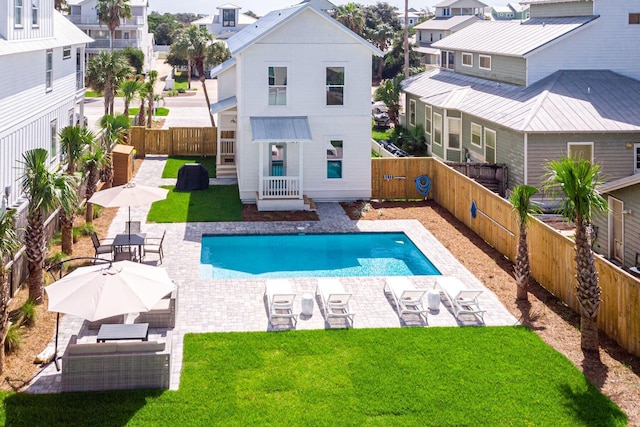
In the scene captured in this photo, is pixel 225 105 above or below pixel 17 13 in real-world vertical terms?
below

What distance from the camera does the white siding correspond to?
32.4m

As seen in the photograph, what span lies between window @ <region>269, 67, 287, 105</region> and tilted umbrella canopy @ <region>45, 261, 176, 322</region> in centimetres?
1731

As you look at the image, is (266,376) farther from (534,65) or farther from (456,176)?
(534,65)

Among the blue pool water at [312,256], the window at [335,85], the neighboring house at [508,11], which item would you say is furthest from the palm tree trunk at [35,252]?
the neighboring house at [508,11]

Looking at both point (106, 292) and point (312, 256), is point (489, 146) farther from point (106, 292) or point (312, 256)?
point (106, 292)

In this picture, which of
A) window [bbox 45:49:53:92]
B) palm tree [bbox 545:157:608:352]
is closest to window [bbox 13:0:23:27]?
window [bbox 45:49:53:92]

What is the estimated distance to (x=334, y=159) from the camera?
3003 centimetres

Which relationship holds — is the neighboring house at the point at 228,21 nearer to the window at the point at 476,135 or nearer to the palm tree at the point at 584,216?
the window at the point at 476,135

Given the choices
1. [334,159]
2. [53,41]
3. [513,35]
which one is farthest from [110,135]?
[513,35]

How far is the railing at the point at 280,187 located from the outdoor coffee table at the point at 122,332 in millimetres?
14957

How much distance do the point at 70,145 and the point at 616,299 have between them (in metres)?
15.8

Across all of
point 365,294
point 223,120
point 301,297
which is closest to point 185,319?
point 301,297

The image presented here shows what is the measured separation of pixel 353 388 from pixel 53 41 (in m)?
21.2

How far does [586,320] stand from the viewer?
14.4 metres
